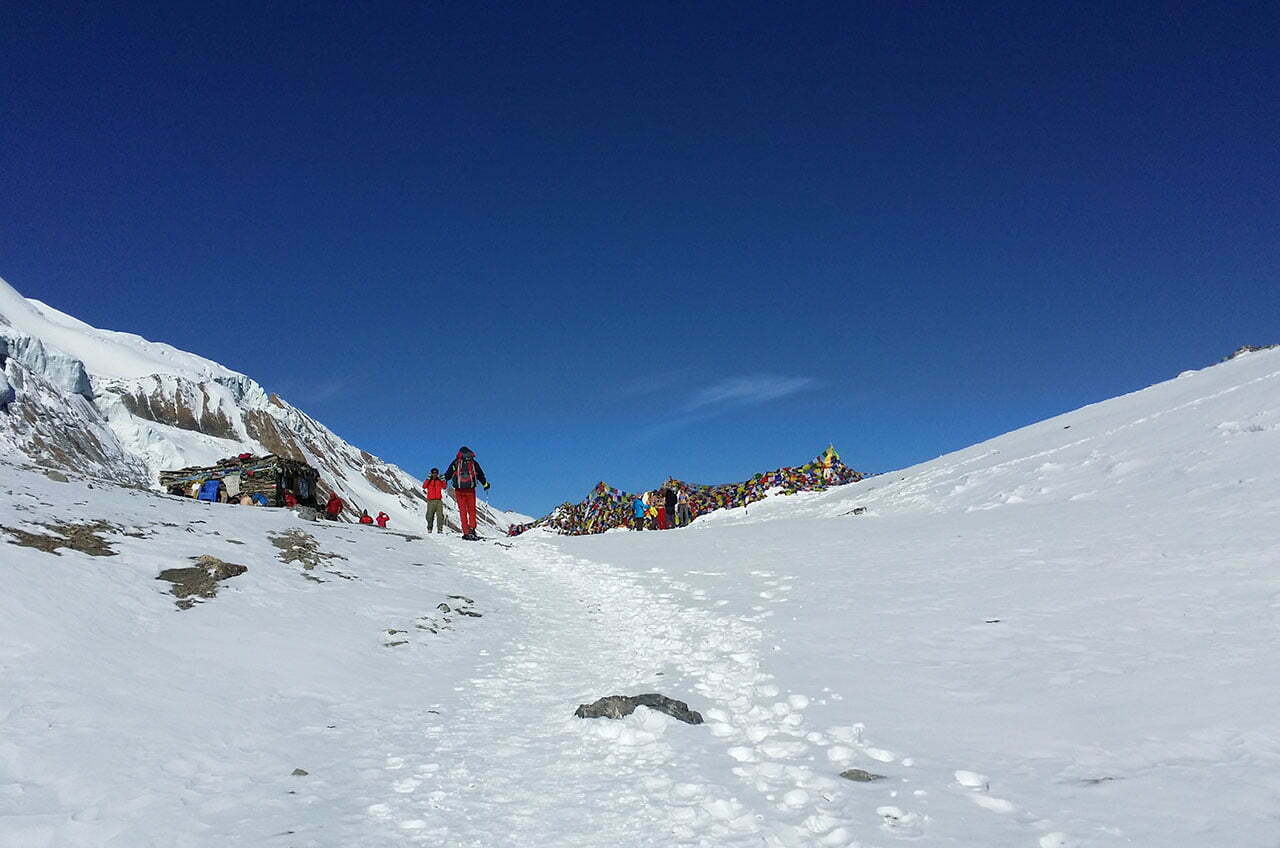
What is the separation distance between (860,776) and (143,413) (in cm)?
16556

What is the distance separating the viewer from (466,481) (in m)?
20.4


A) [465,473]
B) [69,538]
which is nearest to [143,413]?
[465,473]

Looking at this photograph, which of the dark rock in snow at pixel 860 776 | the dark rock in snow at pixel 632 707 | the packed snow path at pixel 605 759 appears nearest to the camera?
the packed snow path at pixel 605 759

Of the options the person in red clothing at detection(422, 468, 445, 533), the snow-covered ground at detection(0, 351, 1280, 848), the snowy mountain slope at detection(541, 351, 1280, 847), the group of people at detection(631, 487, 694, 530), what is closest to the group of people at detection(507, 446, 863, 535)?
the group of people at detection(631, 487, 694, 530)

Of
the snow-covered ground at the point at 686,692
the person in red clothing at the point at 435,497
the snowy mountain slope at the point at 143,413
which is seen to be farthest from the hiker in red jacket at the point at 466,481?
the snowy mountain slope at the point at 143,413

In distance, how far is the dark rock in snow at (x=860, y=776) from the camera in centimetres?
430

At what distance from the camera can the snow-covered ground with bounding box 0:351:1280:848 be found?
3.77 meters

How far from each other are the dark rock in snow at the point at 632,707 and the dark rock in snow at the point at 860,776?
57.6 inches

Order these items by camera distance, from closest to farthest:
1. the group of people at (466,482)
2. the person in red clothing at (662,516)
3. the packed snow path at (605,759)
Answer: the packed snow path at (605,759) < the group of people at (466,482) < the person in red clothing at (662,516)

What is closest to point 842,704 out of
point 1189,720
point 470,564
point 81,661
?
point 1189,720

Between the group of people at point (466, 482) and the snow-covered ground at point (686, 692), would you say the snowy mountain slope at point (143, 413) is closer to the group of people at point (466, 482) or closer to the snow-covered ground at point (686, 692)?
the group of people at point (466, 482)

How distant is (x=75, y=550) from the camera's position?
819 cm

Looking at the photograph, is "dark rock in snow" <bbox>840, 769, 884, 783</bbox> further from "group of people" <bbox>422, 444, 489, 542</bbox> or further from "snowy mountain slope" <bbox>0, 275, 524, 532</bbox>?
"snowy mountain slope" <bbox>0, 275, 524, 532</bbox>

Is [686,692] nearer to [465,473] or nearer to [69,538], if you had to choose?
[69,538]
